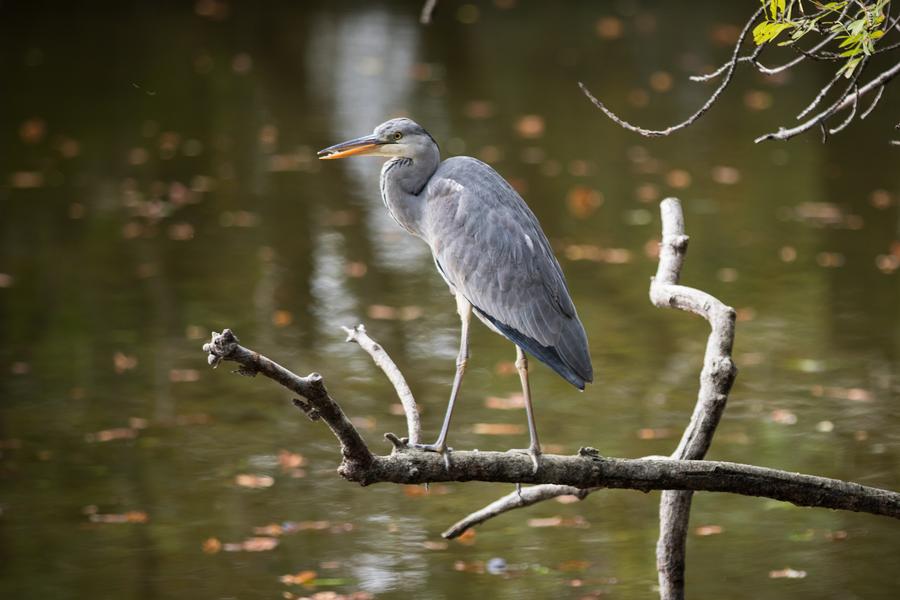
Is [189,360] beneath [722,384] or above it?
above

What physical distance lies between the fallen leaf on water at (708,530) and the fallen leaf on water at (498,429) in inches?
43.2

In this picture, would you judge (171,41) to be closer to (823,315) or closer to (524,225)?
(823,315)

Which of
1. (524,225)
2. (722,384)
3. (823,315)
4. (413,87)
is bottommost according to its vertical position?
(722,384)

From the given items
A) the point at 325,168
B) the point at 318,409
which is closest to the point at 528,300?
the point at 318,409

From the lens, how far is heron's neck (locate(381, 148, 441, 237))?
13.6 ft

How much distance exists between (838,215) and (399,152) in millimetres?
6293

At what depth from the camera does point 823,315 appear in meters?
7.80

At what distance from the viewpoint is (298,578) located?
4.93 metres

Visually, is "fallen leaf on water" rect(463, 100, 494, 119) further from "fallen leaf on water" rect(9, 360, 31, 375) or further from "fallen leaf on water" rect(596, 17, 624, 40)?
"fallen leaf on water" rect(9, 360, 31, 375)

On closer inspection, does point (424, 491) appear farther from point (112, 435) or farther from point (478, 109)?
point (478, 109)

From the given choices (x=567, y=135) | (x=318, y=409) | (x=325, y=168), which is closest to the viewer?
(x=318, y=409)

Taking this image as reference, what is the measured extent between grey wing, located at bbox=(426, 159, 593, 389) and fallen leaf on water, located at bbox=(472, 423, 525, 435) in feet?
7.13

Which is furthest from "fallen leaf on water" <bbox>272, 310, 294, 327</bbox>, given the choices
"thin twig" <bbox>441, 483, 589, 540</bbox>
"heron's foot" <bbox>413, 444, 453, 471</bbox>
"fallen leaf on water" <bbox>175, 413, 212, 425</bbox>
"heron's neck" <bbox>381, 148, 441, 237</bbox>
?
"heron's foot" <bbox>413, 444, 453, 471</bbox>

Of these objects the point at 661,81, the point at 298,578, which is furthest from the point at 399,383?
the point at 661,81
